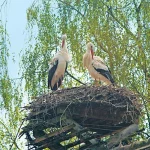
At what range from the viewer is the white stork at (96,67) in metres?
10.8

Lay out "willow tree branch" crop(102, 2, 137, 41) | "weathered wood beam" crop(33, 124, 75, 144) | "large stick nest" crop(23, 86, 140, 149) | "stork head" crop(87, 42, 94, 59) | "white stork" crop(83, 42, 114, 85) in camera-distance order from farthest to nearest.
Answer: "willow tree branch" crop(102, 2, 137, 41)
"stork head" crop(87, 42, 94, 59)
"white stork" crop(83, 42, 114, 85)
"large stick nest" crop(23, 86, 140, 149)
"weathered wood beam" crop(33, 124, 75, 144)

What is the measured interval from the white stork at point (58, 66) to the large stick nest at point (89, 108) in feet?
7.99

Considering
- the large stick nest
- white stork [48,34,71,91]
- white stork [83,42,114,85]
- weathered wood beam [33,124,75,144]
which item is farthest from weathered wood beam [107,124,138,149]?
white stork [48,34,71,91]

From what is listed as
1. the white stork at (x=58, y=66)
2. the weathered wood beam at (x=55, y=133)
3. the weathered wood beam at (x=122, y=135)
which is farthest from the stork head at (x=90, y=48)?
the weathered wood beam at (x=55, y=133)

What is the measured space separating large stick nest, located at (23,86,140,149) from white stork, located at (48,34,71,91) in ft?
7.99

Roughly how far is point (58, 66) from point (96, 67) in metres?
0.94

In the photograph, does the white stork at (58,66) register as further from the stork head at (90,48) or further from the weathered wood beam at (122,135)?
the weathered wood beam at (122,135)

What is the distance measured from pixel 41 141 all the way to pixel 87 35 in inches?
155

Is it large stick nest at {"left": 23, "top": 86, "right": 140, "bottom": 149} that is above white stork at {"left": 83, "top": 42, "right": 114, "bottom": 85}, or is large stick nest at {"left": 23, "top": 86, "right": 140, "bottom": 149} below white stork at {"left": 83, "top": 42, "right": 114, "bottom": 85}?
below

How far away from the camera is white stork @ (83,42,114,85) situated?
35.5 feet

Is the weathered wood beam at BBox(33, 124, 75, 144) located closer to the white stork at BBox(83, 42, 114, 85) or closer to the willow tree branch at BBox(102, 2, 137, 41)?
the white stork at BBox(83, 42, 114, 85)

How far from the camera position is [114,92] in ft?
29.1

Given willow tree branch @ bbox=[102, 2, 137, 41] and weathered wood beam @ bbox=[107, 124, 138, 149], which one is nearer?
weathered wood beam @ bbox=[107, 124, 138, 149]

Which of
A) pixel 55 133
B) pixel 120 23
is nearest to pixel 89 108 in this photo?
pixel 55 133
